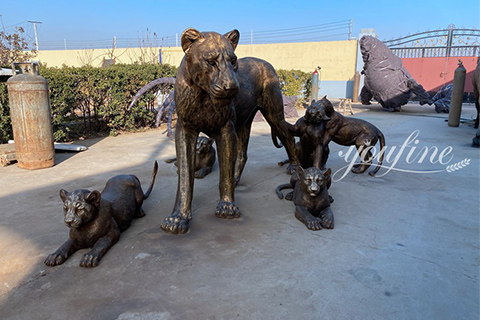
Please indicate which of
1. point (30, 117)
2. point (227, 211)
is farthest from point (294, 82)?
point (227, 211)

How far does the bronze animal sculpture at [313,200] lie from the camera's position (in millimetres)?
3340

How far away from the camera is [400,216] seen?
3.67 meters

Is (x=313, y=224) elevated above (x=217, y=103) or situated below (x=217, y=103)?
below

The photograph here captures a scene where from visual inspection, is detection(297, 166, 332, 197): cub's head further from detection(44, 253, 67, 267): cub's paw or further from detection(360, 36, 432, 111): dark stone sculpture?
detection(360, 36, 432, 111): dark stone sculpture

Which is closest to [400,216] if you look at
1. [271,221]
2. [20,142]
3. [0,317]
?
[271,221]

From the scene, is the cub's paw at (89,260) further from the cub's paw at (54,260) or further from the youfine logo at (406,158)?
the youfine logo at (406,158)

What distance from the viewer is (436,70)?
18156 millimetres

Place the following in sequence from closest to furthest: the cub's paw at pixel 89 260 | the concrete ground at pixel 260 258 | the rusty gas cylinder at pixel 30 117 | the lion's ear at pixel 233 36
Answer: the concrete ground at pixel 260 258
the cub's paw at pixel 89 260
the lion's ear at pixel 233 36
the rusty gas cylinder at pixel 30 117

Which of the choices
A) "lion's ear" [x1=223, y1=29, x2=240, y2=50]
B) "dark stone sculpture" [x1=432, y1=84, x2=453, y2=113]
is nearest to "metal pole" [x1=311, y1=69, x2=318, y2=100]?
"dark stone sculpture" [x1=432, y1=84, x2=453, y2=113]

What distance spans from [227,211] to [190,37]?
1.58m

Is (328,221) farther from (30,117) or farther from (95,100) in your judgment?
(95,100)

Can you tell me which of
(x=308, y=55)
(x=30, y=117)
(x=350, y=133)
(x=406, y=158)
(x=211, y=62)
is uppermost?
(x=308, y=55)

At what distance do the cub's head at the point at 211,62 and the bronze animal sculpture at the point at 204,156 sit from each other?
219cm

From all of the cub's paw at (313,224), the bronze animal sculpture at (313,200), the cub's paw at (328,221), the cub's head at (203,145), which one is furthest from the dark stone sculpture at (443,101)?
the cub's paw at (313,224)
